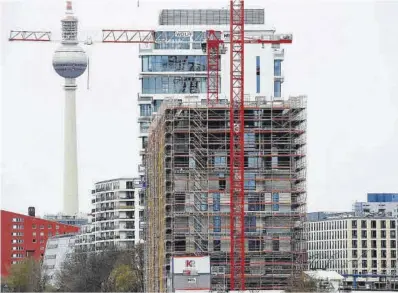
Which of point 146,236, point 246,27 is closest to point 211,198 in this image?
point 146,236

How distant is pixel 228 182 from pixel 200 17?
1759 inches

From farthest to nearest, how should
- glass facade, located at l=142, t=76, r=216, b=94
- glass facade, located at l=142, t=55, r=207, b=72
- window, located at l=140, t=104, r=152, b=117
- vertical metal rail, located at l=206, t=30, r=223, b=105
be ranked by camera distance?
glass facade, located at l=142, t=55, r=207, b=72 → window, located at l=140, t=104, r=152, b=117 → glass facade, located at l=142, t=76, r=216, b=94 → vertical metal rail, located at l=206, t=30, r=223, b=105

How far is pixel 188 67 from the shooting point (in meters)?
182

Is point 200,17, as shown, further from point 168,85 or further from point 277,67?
→ point 277,67

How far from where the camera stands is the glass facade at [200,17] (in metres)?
189

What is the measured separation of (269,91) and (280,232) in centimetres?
3548

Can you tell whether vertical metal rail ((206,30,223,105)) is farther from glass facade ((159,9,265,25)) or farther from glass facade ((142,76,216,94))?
glass facade ((159,9,265,25))

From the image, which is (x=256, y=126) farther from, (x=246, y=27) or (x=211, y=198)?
(x=246, y=27)

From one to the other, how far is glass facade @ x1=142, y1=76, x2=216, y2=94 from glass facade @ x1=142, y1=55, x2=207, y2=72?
3.08 feet

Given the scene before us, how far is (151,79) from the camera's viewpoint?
181875mm

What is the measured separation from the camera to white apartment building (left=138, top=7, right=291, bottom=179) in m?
180

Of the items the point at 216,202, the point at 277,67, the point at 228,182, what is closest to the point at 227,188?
the point at 228,182

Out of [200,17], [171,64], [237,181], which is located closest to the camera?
[237,181]

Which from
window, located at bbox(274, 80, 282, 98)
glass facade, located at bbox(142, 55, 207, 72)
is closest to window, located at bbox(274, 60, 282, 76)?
window, located at bbox(274, 80, 282, 98)
